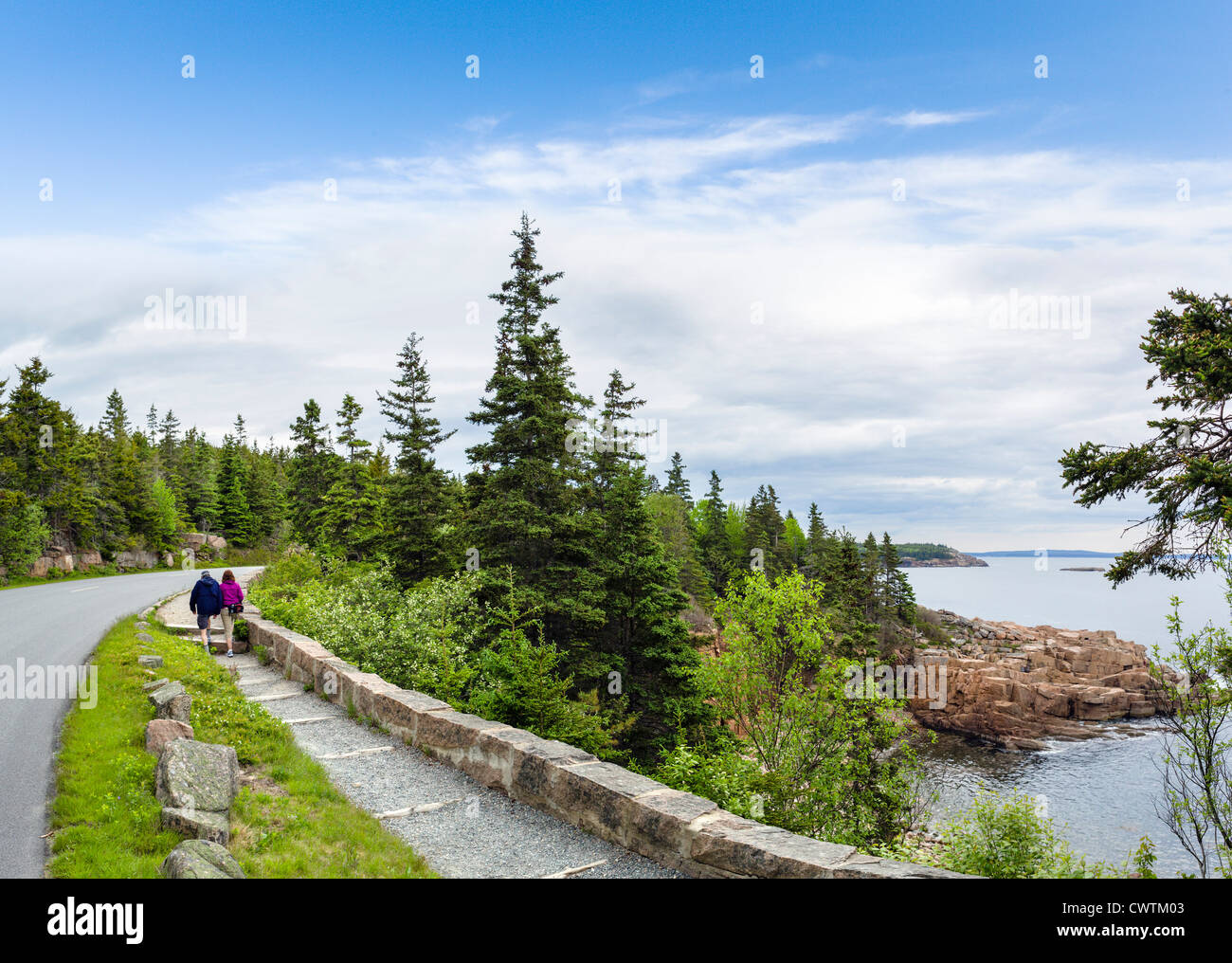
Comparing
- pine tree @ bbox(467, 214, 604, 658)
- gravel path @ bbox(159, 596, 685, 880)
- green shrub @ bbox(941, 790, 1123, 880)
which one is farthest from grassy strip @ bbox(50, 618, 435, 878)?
pine tree @ bbox(467, 214, 604, 658)

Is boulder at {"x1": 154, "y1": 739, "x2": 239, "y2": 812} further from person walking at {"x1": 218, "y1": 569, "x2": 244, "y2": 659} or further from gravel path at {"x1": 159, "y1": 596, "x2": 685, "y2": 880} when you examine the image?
person walking at {"x1": 218, "y1": 569, "x2": 244, "y2": 659}

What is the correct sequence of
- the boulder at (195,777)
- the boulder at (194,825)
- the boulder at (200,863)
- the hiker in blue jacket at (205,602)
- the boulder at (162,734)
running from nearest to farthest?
the boulder at (200,863)
the boulder at (194,825)
the boulder at (195,777)
the boulder at (162,734)
the hiker in blue jacket at (205,602)

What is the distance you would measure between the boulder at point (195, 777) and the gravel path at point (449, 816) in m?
1.44

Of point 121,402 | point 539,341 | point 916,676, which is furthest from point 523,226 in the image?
point 121,402

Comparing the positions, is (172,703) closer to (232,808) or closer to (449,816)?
(232,808)

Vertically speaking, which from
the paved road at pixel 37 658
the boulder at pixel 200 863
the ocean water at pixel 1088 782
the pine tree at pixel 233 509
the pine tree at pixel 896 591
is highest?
the pine tree at pixel 233 509

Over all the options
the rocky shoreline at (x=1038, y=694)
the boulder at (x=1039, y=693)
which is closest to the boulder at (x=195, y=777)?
the boulder at (x=1039, y=693)

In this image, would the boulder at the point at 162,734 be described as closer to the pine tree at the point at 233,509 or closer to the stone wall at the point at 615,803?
the stone wall at the point at 615,803

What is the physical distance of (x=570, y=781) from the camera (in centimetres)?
669

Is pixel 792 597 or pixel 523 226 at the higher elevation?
pixel 523 226

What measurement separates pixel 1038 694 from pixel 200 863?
6218 cm

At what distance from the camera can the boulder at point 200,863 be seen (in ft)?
14.3

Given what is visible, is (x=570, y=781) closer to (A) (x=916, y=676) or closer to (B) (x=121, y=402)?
(A) (x=916, y=676)
